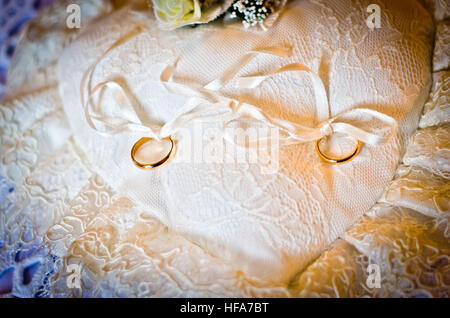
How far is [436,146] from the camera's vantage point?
0.82m

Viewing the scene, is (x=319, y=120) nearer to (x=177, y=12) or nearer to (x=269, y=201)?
(x=269, y=201)

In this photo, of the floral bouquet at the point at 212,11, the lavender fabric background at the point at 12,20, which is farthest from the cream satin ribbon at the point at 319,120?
the lavender fabric background at the point at 12,20

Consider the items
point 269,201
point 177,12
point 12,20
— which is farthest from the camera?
point 12,20

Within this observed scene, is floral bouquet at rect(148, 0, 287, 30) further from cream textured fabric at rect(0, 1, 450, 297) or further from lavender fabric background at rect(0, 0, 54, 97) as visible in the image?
lavender fabric background at rect(0, 0, 54, 97)

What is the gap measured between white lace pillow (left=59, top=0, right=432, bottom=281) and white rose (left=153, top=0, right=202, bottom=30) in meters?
0.05

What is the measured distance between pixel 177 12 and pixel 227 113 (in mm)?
292

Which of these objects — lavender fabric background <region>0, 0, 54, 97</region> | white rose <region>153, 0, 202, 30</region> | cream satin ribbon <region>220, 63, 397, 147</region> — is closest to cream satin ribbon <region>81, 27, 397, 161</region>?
cream satin ribbon <region>220, 63, 397, 147</region>

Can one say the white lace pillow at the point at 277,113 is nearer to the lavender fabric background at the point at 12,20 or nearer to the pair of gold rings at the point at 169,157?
the pair of gold rings at the point at 169,157

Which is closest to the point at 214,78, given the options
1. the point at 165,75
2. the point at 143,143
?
the point at 165,75

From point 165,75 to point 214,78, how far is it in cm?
12

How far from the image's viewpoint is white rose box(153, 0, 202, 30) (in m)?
0.84

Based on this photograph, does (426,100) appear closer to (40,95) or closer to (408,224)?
(408,224)

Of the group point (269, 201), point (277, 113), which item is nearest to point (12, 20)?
point (277, 113)

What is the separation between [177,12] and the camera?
0.85m
